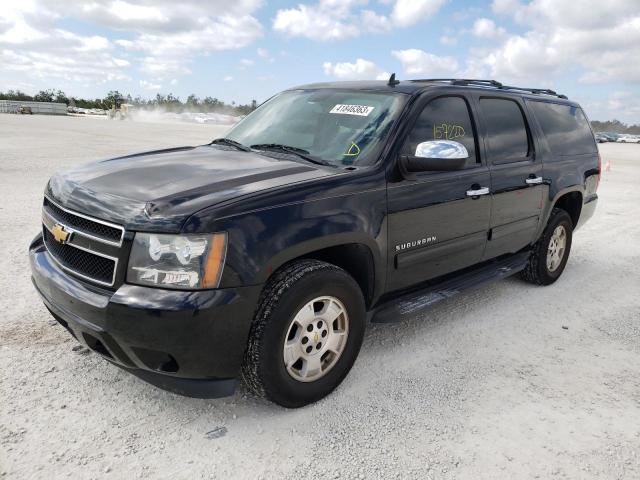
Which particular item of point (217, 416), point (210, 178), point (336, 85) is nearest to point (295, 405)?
point (217, 416)

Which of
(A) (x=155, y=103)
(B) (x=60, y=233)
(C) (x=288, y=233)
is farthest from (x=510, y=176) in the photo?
(A) (x=155, y=103)

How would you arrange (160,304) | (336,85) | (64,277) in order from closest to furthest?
1. (160,304)
2. (64,277)
3. (336,85)

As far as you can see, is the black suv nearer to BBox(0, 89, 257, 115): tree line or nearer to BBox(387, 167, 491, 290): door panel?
BBox(387, 167, 491, 290): door panel

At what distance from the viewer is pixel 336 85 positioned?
414 cm

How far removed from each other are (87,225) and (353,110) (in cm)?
187

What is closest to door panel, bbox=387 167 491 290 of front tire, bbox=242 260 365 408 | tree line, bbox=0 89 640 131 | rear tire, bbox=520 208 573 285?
front tire, bbox=242 260 365 408

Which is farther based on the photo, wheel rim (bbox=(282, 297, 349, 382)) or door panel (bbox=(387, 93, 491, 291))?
door panel (bbox=(387, 93, 491, 291))

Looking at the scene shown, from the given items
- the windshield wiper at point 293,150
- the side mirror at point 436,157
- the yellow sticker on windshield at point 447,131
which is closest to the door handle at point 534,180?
the yellow sticker on windshield at point 447,131

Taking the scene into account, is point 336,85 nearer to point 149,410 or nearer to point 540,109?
point 540,109

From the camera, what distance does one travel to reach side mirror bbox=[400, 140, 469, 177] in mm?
3207

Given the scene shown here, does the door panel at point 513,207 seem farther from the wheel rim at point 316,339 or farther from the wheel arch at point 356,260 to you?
the wheel rim at point 316,339

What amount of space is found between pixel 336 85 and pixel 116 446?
290cm

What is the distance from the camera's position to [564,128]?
5.29 metres

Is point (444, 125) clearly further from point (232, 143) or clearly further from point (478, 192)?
point (232, 143)
